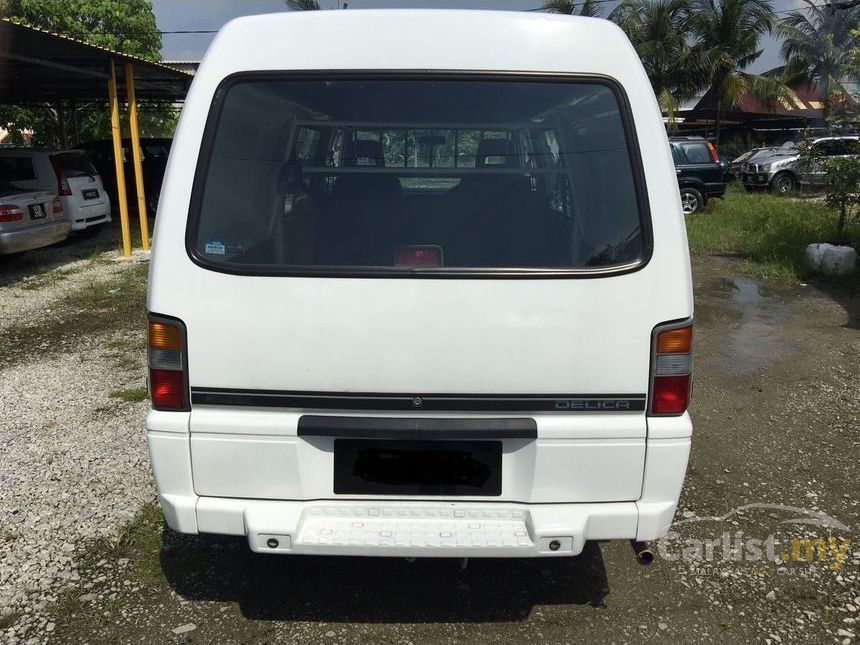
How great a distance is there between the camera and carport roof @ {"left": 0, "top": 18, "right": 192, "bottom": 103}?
30.6 feet

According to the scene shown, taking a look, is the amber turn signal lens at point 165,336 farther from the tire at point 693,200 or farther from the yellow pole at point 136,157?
the tire at point 693,200

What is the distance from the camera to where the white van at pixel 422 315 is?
2.34 metres

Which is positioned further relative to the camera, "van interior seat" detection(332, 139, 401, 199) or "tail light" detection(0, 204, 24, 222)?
"tail light" detection(0, 204, 24, 222)

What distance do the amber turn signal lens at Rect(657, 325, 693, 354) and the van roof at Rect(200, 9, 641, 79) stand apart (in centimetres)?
86

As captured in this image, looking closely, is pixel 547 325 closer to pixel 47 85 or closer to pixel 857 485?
pixel 857 485

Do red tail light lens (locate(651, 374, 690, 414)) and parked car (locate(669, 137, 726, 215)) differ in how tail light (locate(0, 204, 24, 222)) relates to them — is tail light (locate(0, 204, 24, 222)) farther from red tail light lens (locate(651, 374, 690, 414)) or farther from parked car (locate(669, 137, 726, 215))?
parked car (locate(669, 137, 726, 215))

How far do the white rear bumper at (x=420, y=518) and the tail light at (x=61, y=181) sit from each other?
400 inches

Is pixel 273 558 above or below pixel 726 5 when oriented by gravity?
below

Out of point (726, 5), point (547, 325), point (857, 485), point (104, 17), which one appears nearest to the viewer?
point (547, 325)

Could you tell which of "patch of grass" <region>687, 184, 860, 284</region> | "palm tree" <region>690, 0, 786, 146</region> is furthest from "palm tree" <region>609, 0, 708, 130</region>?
"patch of grass" <region>687, 184, 860, 284</region>

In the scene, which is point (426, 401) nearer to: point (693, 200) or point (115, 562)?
point (115, 562)

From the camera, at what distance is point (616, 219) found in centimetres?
245

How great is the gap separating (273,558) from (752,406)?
341 cm

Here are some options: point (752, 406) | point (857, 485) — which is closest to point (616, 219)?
point (857, 485)
